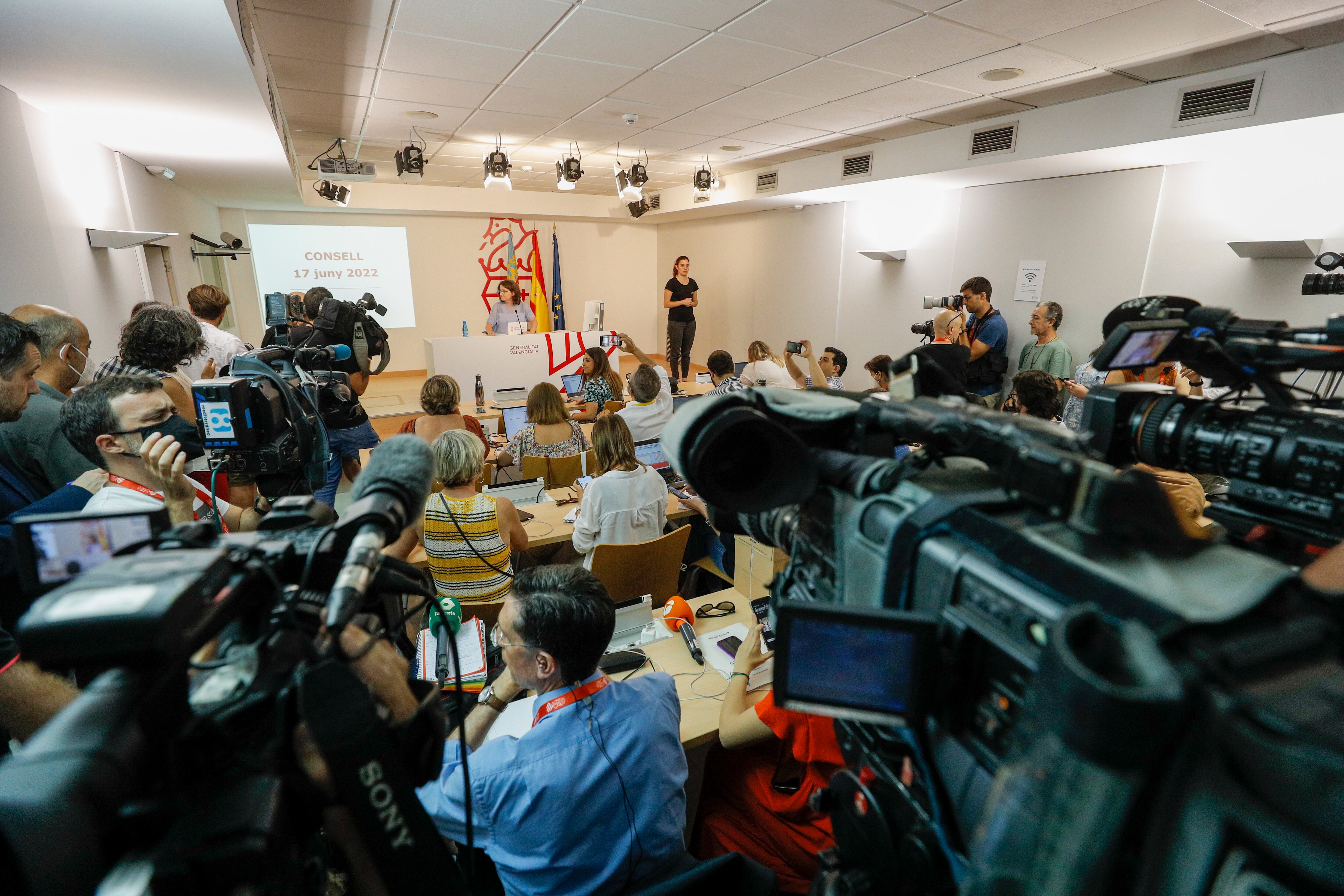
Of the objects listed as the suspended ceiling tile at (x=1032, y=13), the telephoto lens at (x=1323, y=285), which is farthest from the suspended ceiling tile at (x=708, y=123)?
the telephoto lens at (x=1323, y=285)

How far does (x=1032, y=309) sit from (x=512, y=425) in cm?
458

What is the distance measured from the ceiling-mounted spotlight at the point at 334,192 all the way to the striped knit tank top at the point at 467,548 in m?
6.66

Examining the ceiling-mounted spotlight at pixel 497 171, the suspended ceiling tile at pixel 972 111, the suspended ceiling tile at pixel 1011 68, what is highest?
the suspended ceiling tile at pixel 972 111

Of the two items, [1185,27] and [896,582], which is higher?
[1185,27]

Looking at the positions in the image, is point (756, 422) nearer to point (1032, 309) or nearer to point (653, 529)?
point (653, 529)

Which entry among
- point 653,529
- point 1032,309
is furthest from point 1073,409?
point 653,529

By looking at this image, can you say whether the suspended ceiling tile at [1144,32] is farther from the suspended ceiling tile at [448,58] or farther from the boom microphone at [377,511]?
the boom microphone at [377,511]

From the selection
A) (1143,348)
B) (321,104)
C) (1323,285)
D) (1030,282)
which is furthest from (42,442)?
(1030,282)

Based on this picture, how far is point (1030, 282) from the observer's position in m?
5.49

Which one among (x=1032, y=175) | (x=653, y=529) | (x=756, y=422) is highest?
(x=1032, y=175)

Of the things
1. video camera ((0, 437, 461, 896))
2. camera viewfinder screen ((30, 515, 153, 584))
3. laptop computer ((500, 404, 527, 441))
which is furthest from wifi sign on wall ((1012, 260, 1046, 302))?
camera viewfinder screen ((30, 515, 153, 584))

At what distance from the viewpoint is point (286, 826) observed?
446 mm

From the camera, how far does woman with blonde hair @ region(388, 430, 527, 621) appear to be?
7.61 feet

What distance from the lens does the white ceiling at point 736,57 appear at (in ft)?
9.60
